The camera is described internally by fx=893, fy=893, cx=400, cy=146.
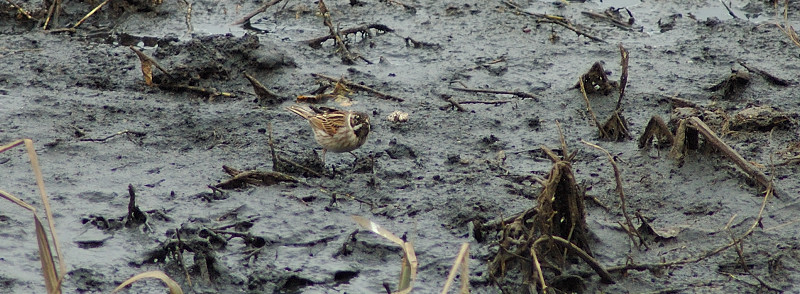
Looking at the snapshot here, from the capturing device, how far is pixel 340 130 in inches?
279

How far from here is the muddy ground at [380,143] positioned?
589cm

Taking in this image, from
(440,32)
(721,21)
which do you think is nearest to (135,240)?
(440,32)

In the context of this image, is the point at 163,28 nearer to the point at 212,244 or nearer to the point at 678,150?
the point at 212,244

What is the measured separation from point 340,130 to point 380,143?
765mm

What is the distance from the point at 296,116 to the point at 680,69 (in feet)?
13.2

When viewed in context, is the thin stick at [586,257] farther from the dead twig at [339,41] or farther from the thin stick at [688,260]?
the dead twig at [339,41]

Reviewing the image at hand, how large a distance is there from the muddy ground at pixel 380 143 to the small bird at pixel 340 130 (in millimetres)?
197

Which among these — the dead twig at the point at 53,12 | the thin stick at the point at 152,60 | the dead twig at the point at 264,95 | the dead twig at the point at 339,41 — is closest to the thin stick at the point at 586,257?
the dead twig at the point at 264,95

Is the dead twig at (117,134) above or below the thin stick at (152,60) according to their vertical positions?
below

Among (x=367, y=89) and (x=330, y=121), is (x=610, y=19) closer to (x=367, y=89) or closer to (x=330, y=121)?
(x=367, y=89)

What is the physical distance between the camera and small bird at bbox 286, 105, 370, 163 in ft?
23.4

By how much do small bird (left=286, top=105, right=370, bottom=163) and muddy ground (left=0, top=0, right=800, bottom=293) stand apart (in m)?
0.20

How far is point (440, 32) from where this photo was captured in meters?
10.1

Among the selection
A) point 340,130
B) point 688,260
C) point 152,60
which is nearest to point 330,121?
point 340,130
